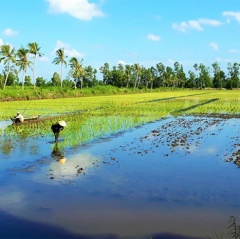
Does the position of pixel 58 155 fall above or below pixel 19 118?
below

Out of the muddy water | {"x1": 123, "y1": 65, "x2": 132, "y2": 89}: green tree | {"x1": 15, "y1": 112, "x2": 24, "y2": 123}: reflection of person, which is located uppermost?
{"x1": 123, "y1": 65, "x2": 132, "y2": 89}: green tree

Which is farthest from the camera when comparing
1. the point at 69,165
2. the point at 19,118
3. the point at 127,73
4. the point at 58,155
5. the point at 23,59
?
the point at 127,73

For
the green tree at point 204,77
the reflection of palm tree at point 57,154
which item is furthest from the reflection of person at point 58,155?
the green tree at point 204,77

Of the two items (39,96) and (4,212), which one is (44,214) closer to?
(4,212)

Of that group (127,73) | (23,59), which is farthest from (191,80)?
(23,59)

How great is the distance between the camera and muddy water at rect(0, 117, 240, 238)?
567 cm

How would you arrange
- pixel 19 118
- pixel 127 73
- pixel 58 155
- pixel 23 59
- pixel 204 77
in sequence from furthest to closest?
pixel 204 77 < pixel 127 73 < pixel 23 59 < pixel 19 118 < pixel 58 155

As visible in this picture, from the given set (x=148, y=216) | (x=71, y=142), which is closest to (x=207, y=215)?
(x=148, y=216)

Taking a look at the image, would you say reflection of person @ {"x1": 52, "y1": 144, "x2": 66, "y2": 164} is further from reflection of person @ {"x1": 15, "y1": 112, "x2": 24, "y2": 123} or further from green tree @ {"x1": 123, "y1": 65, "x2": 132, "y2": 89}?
green tree @ {"x1": 123, "y1": 65, "x2": 132, "y2": 89}

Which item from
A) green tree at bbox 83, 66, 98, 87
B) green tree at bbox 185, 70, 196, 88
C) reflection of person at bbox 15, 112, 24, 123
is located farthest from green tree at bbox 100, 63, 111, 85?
reflection of person at bbox 15, 112, 24, 123

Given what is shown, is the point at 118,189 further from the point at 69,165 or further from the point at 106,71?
the point at 106,71

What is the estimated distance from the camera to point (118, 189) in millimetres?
7676

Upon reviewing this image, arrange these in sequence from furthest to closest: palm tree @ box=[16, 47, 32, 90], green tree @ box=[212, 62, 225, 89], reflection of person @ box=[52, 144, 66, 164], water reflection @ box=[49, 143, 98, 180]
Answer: green tree @ box=[212, 62, 225, 89] < palm tree @ box=[16, 47, 32, 90] < reflection of person @ box=[52, 144, 66, 164] < water reflection @ box=[49, 143, 98, 180]

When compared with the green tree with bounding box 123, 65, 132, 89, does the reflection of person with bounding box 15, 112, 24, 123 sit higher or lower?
lower
